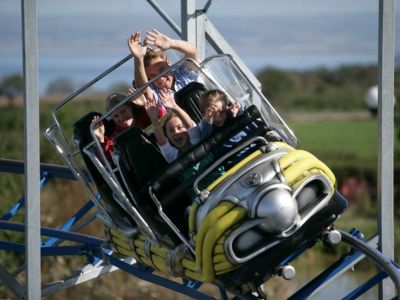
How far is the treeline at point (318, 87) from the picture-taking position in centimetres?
2320

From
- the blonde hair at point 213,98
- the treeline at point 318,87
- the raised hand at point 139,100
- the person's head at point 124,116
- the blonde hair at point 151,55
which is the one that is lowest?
the treeline at point 318,87

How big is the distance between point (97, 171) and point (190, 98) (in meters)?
0.43

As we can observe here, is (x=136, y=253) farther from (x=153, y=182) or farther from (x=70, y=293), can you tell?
(x=70, y=293)

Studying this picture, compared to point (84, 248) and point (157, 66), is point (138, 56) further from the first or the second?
point (84, 248)

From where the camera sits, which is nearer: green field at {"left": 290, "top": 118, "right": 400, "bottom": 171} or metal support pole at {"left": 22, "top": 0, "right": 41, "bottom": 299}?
metal support pole at {"left": 22, "top": 0, "right": 41, "bottom": 299}

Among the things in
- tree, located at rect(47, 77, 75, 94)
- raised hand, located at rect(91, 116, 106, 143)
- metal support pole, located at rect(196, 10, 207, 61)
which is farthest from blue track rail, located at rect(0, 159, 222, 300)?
tree, located at rect(47, 77, 75, 94)

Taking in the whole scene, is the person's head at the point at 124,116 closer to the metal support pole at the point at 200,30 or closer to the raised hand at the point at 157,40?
the raised hand at the point at 157,40

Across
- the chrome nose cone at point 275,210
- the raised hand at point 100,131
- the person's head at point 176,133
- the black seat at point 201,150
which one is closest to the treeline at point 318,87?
the raised hand at point 100,131

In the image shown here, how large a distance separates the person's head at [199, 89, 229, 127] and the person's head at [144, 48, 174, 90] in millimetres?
564

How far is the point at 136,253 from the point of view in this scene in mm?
4500

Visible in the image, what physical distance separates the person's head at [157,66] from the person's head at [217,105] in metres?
0.56

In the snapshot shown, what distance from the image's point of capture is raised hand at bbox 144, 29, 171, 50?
15.4ft

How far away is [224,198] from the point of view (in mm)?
3832

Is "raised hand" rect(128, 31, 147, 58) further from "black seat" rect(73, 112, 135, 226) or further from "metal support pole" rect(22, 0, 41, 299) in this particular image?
"metal support pole" rect(22, 0, 41, 299)
